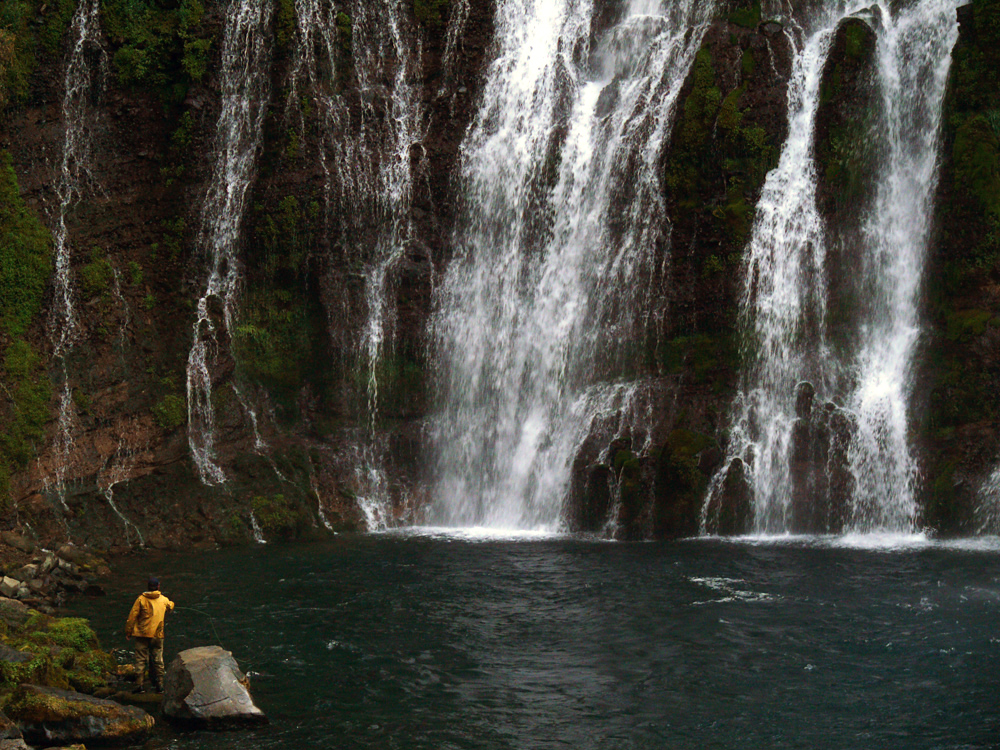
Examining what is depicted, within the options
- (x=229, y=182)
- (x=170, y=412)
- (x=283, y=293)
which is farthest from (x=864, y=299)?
(x=170, y=412)

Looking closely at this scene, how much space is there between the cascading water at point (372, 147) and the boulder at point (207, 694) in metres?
15.9

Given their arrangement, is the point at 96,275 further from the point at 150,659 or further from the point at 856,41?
the point at 856,41

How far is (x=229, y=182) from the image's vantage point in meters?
31.7

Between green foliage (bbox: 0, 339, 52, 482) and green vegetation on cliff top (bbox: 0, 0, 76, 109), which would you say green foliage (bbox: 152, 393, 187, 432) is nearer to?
green foliage (bbox: 0, 339, 52, 482)

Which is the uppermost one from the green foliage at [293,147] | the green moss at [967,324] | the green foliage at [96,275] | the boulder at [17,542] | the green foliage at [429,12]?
the green foliage at [429,12]

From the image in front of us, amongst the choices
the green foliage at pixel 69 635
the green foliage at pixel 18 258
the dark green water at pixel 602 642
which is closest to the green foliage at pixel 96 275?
the green foliage at pixel 18 258

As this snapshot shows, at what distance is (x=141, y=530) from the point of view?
26.5 metres

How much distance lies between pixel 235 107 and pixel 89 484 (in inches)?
511

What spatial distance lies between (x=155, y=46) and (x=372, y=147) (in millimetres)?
7720

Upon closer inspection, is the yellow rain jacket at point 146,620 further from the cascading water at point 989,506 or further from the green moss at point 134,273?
the cascading water at point 989,506

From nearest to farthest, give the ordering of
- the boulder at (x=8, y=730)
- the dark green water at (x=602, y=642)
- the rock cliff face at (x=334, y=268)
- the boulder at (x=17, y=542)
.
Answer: the boulder at (x=8, y=730)
the dark green water at (x=602, y=642)
the boulder at (x=17, y=542)
the rock cliff face at (x=334, y=268)

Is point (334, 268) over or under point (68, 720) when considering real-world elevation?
over

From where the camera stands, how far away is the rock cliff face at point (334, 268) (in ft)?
86.5

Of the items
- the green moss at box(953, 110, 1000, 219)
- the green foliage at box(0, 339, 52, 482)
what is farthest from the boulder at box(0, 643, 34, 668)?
the green moss at box(953, 110, 1000, 219)
